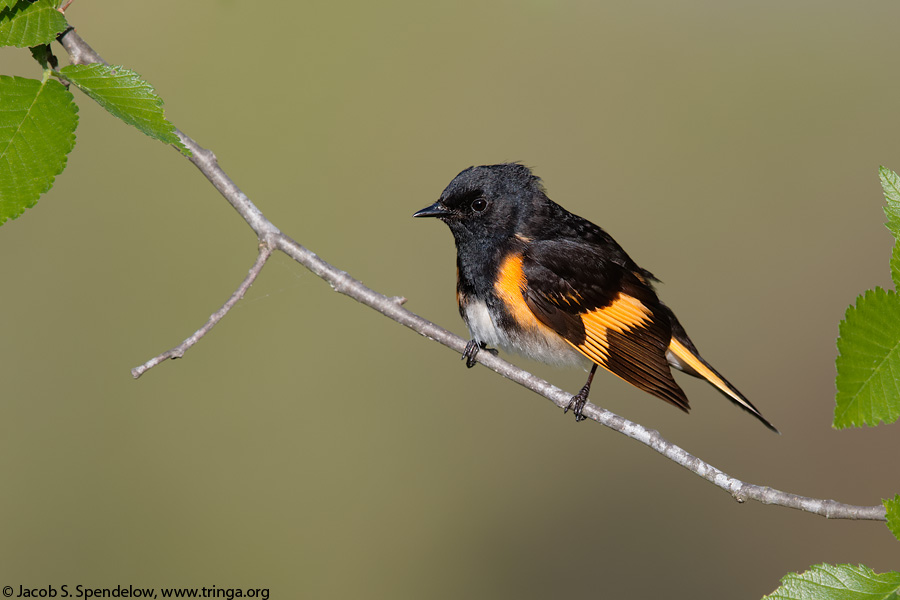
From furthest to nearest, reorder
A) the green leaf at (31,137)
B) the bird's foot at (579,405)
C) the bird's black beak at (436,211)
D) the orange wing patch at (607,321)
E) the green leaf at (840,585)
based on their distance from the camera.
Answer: the bird's black beak at (436,211) → the orange wing patch at (607,321) → the bird's foot at (579,405) → the green leaf at (31,137) → the green leaf at (840,585)

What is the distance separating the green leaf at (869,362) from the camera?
110 cm

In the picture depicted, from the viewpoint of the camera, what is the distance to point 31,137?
4.94 ft

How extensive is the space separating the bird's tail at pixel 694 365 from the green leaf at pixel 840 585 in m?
1.71

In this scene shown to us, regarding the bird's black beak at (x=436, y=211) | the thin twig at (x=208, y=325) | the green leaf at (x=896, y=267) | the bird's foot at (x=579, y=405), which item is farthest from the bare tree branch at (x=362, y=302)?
the bird's black beak at (x=436, y=211)

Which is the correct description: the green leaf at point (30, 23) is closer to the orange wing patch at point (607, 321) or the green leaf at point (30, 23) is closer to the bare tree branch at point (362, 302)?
the bare tree branch at point (362, 302)

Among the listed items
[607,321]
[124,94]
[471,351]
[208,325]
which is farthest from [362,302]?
[607,321]

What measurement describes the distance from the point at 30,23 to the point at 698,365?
2.57m

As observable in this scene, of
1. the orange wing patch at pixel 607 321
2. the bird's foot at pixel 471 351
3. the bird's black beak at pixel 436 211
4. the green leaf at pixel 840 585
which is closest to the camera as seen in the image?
the green leaf at pixel 840 585

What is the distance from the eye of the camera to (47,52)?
1698mm

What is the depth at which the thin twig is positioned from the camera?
1792 mm

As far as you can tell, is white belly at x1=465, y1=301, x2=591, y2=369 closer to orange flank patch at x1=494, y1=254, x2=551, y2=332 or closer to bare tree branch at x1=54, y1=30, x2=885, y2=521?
orange flank patch at x1=494, y1=254, x2=551, y2=332

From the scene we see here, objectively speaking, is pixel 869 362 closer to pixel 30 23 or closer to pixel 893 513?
pixel 893 513

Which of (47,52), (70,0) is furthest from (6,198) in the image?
(70,0)

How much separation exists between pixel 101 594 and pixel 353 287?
3.48 m
